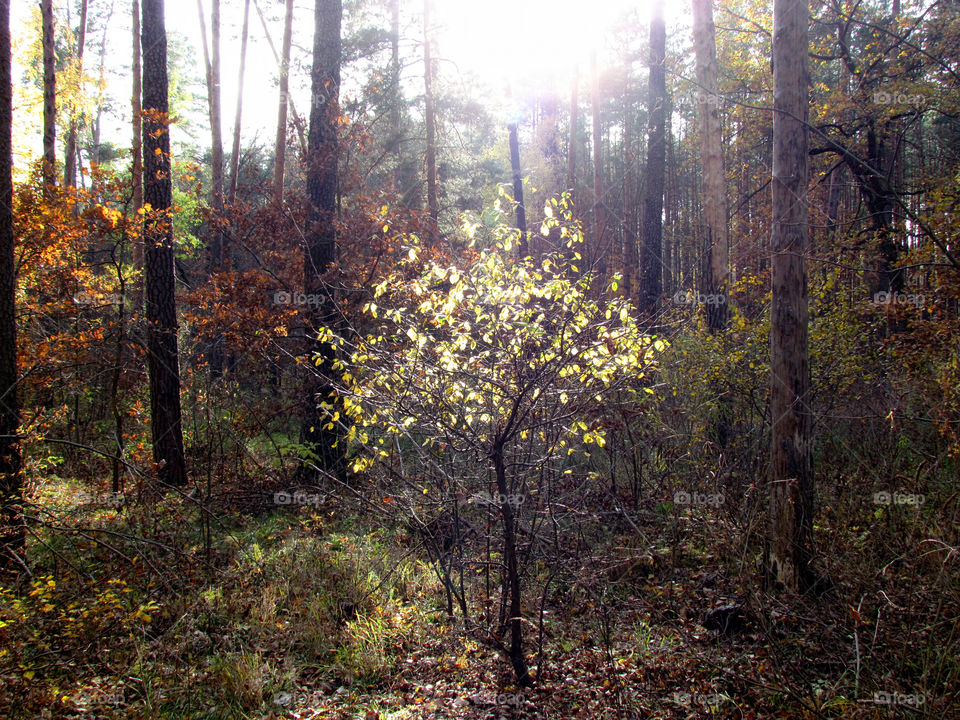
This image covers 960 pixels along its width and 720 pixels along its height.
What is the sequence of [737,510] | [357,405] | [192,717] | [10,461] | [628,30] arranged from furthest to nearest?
[628,30], [737,510], [10,461], [357,405], [192,717]

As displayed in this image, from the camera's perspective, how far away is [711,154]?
10.5 meters

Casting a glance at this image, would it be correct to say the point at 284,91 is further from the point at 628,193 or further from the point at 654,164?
the point at 654,164

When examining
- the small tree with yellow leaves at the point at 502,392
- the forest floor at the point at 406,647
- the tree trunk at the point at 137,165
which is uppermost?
the tree trunk at the point at 137,165

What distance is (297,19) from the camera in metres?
18.6

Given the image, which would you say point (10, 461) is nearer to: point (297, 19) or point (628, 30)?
point (297, 19)

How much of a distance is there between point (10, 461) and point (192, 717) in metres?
3.30

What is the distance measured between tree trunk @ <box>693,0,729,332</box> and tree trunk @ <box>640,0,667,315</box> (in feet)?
3.12

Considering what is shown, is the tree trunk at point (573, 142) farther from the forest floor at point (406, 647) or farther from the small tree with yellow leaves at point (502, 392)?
the forest floor at point (406, 647)

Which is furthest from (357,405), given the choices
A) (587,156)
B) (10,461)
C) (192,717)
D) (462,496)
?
(587,156)

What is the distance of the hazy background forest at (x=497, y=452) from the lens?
164 inches

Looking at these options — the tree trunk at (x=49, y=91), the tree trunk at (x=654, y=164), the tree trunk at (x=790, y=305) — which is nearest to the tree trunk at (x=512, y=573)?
the tree trunk at (x=790, y=305)

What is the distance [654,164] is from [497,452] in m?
9.37

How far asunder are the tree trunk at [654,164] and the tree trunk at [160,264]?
8039mm

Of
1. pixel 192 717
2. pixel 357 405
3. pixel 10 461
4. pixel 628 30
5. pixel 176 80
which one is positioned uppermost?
pixel 628 30
